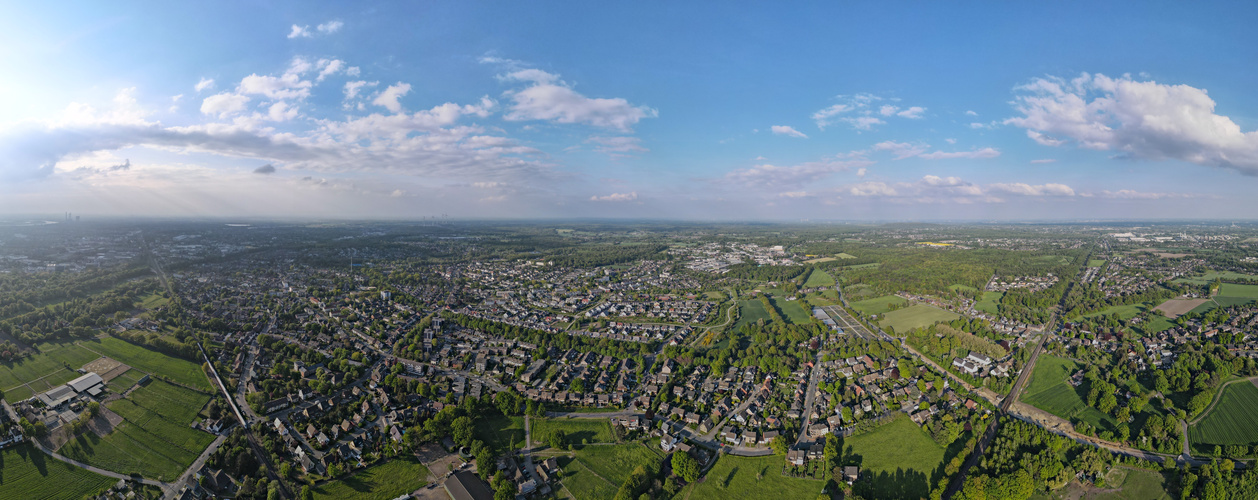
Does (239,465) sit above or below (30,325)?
below

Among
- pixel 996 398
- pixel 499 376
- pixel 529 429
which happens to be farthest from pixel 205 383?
pixel 996 398

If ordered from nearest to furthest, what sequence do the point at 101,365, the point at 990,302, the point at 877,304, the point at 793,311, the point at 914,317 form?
the point at 101,365
the point at 914,317
the point at 793,311
the point at 877,304
the point at 990,302

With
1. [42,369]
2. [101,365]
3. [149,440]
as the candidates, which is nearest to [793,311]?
[149,440]

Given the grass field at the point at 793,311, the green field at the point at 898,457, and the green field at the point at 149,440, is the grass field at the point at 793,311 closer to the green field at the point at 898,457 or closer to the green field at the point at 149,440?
the green field at the point at 898,457

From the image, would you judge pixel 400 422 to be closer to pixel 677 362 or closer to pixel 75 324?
pixel 677 362

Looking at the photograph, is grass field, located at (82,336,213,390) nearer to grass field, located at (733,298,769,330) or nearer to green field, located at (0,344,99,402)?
green field, located at (0,344,99,402)

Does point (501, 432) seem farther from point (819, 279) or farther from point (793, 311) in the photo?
point (819, 279)

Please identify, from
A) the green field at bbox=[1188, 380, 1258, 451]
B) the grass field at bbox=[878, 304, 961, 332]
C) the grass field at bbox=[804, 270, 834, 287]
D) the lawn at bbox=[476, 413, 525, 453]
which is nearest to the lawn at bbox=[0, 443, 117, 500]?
the lawn at bbox=[476, 413, 525, 453]
